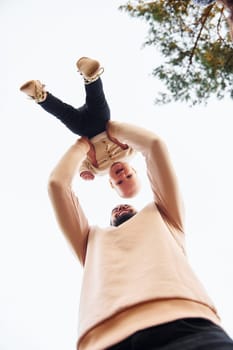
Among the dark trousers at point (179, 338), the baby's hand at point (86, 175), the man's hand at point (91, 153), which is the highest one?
the man's hand at point (91, 153)

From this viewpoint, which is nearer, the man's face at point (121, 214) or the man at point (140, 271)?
the man at point (140, 271)

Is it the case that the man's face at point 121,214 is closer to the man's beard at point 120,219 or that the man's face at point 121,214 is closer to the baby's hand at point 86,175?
the man's beard at point 120,219

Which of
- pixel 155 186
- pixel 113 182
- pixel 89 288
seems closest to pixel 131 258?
pixel 89 288

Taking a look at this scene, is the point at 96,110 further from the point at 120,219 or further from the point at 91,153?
the point at 120,219

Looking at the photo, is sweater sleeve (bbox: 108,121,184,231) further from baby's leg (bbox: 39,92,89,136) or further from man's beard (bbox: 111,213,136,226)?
baby's leg (bbox: 39,92,89,136)

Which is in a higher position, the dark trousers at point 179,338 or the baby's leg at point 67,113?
the baby's leg at point 67,113

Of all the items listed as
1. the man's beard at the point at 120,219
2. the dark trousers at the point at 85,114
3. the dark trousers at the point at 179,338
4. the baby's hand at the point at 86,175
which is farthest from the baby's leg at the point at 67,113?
the dark trousers at the point at 179,338

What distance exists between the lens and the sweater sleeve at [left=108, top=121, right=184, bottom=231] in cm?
115

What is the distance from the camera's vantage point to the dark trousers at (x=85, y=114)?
1.38m

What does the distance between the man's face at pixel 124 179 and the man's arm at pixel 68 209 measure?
26 centimetres

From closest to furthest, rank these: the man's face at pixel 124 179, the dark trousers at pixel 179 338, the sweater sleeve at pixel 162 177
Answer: the dark trousers at pixel 179 338 < the sweater sleeve at pixel 162 177 < the man's face at pixel 124 179

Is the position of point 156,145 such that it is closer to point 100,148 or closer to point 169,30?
point 100,148

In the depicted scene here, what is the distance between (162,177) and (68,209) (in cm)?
39

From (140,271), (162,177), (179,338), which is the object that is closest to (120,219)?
(162,177)
